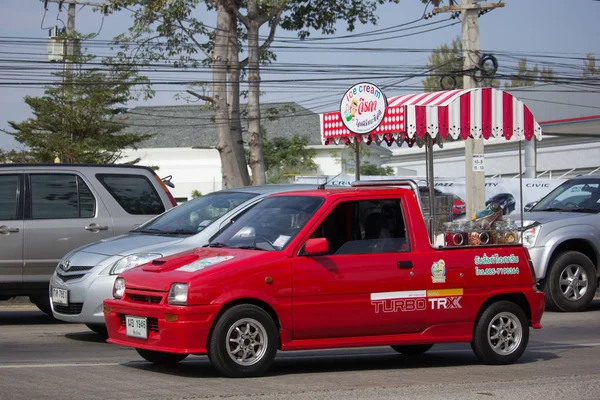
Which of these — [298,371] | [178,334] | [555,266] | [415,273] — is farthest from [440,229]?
[555,266]

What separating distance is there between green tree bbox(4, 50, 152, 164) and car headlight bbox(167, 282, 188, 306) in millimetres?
29361

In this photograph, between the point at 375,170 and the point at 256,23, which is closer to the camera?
the point at 256,23

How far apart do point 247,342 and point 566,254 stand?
7.90m

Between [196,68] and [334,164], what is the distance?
99.6 ft

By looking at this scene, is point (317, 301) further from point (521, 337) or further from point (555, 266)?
point (555, 266)

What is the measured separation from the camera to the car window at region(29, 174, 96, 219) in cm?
1188

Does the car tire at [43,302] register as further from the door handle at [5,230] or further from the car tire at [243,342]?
the car tire at [243,342]

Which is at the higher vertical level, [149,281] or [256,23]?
[256,23]

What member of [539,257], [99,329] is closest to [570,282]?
[539,257]

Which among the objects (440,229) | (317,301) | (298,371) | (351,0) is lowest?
(298,371)

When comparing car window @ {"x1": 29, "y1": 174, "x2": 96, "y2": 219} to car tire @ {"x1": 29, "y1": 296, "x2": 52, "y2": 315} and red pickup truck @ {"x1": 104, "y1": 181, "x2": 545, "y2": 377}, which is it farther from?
red pickup truck @ {"x1": 104, "y1": 181, "x2": 545, "y2": 377}

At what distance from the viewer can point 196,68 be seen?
29.1m

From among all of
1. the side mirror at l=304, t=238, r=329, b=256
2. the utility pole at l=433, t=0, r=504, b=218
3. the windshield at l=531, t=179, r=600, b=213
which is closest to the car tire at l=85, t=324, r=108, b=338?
the side mirror at l=304, t=238, r=329, b=256

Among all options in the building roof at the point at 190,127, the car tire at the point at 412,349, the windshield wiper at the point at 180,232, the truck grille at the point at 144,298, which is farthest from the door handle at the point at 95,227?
the building roof at the point at 190,127
